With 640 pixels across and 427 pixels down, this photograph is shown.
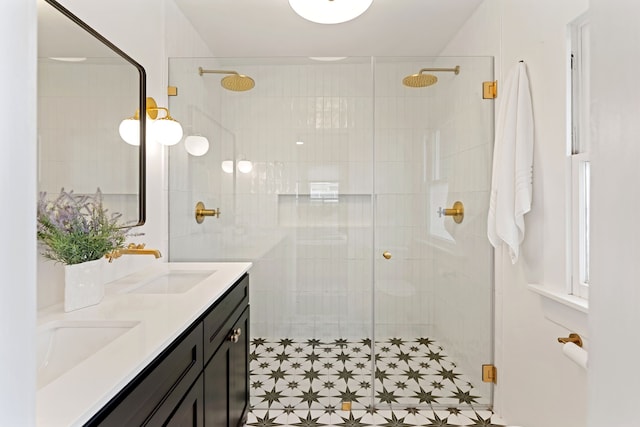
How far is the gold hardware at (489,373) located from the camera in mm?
2312

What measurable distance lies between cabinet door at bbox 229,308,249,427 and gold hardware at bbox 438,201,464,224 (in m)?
1.28

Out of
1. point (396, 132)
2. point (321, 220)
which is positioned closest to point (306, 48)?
point (396, 132)

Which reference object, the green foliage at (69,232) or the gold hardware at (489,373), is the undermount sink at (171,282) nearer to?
the green foliage at (69,232)

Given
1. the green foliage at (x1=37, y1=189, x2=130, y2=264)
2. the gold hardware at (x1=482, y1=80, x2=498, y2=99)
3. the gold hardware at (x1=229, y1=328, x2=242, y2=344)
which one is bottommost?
the gold hardware at (x1=229, y1=328, x2=242, y2=344)

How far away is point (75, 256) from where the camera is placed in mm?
1290

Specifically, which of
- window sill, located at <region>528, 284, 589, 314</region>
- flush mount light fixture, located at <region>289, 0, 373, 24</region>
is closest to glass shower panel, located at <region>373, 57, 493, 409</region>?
flush mount light fixture, located at <region>289, 0, 373, 24</region>

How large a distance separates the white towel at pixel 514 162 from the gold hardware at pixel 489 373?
2.57 ft

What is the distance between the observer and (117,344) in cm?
94

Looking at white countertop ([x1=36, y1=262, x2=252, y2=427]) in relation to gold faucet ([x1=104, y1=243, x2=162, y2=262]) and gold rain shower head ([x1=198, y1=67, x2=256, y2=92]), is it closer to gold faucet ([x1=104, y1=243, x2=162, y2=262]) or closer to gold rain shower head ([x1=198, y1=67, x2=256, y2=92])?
gold faucet ([x1=104, y1=243, x2=162, y2=262])

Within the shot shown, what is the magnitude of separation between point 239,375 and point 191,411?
0.68 metres

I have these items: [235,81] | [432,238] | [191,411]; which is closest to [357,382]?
[432,238]

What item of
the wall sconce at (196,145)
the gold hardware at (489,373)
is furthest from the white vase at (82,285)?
the gold hardware at (489,373)

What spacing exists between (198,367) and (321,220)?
1.31 meters

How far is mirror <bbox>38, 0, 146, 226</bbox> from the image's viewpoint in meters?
1.29
